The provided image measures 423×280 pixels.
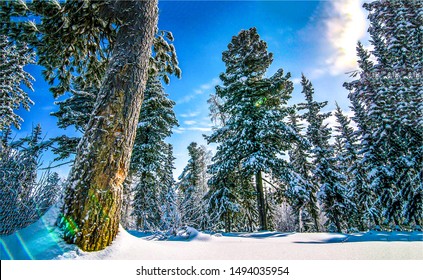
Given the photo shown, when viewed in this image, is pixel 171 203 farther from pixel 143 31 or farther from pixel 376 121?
pixel 376 121

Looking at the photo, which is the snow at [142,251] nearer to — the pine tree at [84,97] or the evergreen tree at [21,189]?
the evergreen tree at [21,189]

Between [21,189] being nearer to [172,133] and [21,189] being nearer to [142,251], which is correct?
[142,251]

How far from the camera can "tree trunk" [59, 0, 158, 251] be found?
2.49 metres

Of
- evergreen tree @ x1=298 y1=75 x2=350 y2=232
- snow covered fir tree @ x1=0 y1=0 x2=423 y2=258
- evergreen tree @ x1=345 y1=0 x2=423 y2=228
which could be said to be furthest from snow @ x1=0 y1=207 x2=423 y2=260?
evergreen tree @ x1=298 y1=75 x2=350 y2=232

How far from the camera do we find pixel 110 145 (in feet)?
9.23

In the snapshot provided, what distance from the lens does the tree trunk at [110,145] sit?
249 cm

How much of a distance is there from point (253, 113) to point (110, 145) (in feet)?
29.5

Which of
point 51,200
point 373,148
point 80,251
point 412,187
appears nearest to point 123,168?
point 80,251

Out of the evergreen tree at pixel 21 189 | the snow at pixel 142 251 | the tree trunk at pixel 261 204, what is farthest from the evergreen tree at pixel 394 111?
the evergreen tree at pixel 21 189

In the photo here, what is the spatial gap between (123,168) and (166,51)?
384cm

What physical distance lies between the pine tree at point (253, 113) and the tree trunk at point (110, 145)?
719 cm

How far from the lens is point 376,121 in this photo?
40.9ft

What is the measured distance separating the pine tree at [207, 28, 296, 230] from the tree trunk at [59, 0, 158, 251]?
7.19m

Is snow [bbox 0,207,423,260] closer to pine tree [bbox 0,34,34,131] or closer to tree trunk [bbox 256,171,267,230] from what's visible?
tree trunk [bbox 256,171,267,230]
